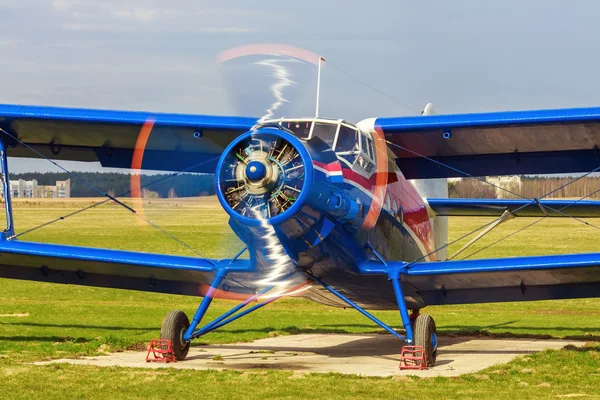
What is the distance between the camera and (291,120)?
11.0 m

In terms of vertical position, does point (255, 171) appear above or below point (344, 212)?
above

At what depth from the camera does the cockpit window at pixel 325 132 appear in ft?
36.4

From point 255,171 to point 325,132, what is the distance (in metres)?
1.47

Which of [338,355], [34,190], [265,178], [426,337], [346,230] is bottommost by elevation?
[34,190]

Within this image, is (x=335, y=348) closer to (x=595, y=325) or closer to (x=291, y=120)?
(x=291, y=120)

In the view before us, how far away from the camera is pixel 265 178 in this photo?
1012 centimetres

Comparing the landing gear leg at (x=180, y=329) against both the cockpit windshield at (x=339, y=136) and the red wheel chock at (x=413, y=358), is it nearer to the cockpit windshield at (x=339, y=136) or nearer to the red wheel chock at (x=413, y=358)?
the cockpit windshield at (x=339, y=136)

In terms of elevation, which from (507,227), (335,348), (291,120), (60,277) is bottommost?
(507,227)

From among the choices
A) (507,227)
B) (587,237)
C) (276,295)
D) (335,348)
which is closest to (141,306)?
(335,348)

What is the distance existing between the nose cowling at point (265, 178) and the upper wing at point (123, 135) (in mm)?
2422

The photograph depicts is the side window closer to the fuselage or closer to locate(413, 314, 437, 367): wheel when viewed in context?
the fuselage

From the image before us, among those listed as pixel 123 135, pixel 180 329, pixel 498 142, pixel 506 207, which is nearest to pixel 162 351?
pixel 180 329

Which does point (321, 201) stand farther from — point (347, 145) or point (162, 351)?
point (162, 351)

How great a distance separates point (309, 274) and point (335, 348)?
2547 millimetres
